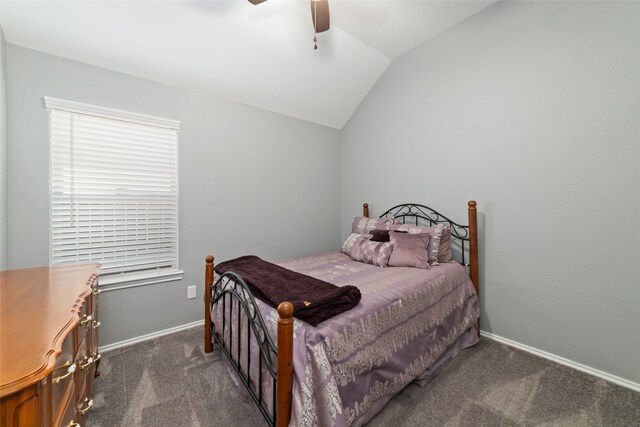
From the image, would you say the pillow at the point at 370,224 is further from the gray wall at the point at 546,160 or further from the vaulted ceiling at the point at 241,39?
the vaulted ceiling at the point at 241,39

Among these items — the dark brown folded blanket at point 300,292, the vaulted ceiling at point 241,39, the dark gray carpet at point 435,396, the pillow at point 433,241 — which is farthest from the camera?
the pillow at point 433,241

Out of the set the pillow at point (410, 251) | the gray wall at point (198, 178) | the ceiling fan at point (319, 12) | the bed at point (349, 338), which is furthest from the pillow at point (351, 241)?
the ceiling fan at point (319, 12)

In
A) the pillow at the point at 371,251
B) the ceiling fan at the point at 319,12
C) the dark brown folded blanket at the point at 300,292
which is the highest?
the ceiling fan at the point at 319,12

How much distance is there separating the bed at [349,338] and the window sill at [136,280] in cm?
69

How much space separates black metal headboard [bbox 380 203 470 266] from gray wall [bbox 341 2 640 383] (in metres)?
0.10

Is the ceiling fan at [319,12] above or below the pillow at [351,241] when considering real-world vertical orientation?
above

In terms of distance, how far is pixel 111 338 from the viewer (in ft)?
7.41

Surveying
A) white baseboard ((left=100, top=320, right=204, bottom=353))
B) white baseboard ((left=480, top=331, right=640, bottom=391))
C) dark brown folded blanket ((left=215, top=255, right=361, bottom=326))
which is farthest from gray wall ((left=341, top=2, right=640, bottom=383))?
white baseboard ((left=100, top=320, right=204, bottom=353))

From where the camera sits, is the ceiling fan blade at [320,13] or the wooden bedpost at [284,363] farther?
the ceiling fan blade at [320,13]

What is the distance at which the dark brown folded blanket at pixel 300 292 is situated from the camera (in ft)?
4.33

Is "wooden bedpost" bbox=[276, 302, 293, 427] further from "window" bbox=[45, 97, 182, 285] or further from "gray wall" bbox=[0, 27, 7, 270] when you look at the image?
"gray wall" bbox=[0, 27, 7, 270]

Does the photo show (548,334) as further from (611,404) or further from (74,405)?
(74,405)

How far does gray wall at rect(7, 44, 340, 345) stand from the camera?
77.5 inches

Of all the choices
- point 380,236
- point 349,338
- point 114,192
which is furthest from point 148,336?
point 380,236
